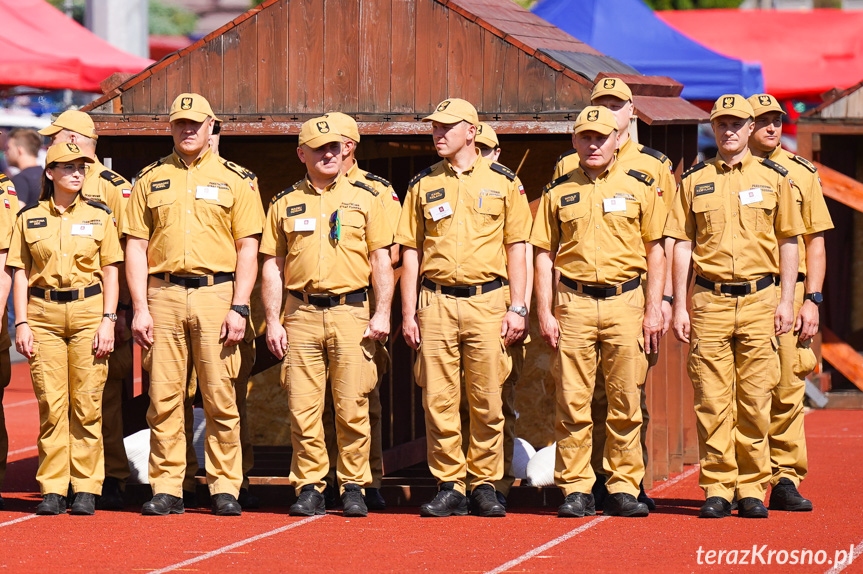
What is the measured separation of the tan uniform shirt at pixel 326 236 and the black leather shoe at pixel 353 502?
1.07 meters

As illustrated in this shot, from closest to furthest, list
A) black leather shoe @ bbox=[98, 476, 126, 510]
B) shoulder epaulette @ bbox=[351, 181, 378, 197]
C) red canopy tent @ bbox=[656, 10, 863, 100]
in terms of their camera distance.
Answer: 1. shoulder epaulette @ bbox=[351, 181, 378, 197]
2. black leather shoe @ bbox=[98, 476, 126, 510]
3. red canopy tent @ bbox=[656, 10, 863, 100]

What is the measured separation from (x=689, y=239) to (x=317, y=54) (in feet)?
8.79

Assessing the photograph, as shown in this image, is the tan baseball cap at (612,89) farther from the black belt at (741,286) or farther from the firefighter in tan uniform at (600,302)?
the black belt at (741,286)

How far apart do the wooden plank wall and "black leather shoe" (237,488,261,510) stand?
229 cm

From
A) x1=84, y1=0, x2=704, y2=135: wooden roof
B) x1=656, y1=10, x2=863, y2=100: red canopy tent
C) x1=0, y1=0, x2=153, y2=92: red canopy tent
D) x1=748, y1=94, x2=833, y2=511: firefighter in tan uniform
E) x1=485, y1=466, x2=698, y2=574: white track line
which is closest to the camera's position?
x1=485, y1=466, x2=698, y2=574: white track line

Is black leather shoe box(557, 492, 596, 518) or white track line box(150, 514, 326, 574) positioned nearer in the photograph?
white track line box(150, 514, 326, 574)

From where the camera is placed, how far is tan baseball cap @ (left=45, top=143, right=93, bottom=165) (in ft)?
26.3

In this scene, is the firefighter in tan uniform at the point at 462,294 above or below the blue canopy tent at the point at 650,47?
below

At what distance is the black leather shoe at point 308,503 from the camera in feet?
26.1

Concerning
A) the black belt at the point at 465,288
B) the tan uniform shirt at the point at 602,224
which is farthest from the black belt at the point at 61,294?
the tan uniform shirt at the point at 602,224

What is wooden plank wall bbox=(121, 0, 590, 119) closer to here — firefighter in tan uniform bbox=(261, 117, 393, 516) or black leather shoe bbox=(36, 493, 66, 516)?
firefighter in tan uniform bbox=(261, 117, 393, 516)

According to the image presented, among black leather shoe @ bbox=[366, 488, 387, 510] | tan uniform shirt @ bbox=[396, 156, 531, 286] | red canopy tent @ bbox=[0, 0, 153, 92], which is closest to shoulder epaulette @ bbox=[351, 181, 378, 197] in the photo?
tan uniform shirt @ bbox=[396, 156, 531, 286]

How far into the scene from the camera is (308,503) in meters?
7.97

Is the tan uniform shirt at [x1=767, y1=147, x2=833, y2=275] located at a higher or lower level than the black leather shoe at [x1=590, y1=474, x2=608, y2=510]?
higher
